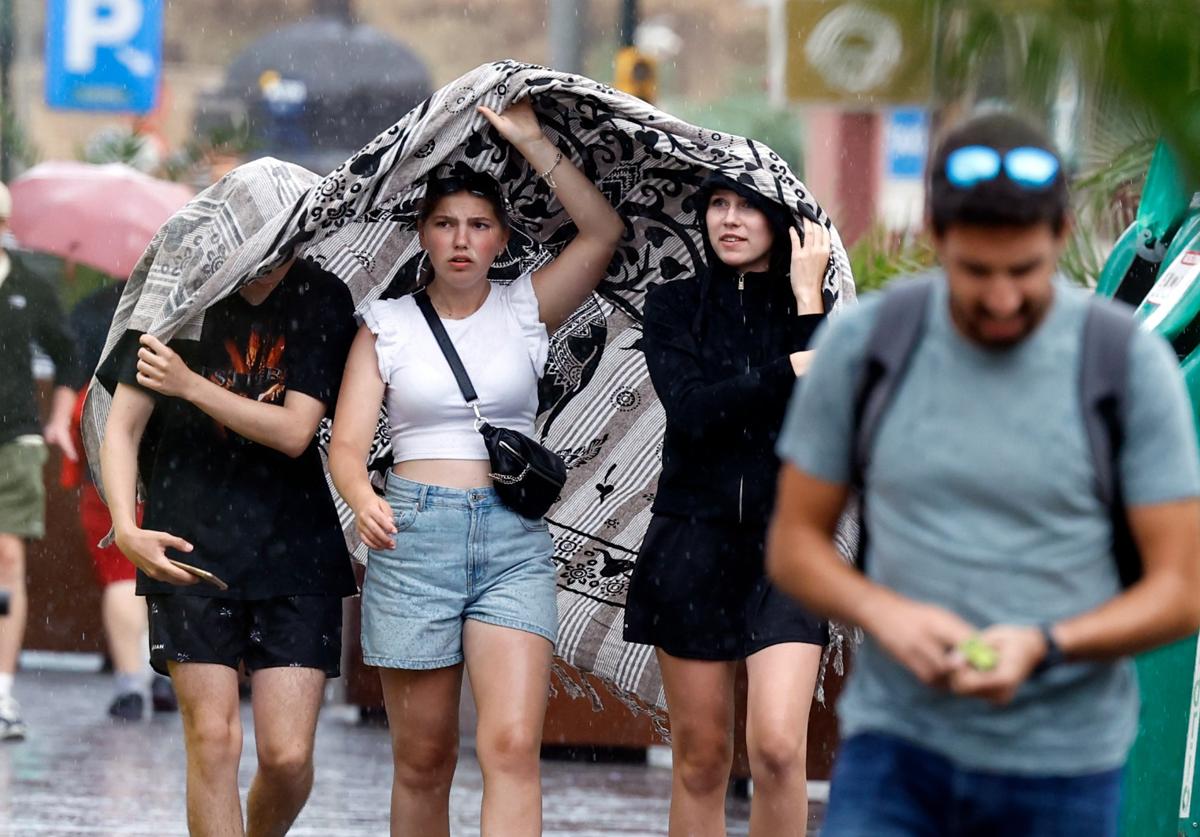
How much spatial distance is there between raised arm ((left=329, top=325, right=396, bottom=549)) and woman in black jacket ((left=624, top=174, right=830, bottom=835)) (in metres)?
0.70

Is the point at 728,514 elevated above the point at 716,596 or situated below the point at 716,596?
above

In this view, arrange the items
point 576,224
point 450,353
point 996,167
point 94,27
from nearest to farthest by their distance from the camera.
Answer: point 996,167 → point 450,353 → point 576,224 → point 94,27

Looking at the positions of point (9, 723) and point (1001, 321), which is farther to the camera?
point (9, 723)

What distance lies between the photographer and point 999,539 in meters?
3.02

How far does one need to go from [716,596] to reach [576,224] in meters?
1.08

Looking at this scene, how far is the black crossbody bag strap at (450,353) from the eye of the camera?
5.27m

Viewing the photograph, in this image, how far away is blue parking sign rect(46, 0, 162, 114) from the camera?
22.2 meters

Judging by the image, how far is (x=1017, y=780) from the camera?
3.05 metres

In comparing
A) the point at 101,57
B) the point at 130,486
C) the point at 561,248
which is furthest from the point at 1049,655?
the point at 101,57

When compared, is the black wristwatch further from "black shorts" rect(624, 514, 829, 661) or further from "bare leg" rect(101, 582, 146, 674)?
"bare leg" rect(101, 582, 146, 674)

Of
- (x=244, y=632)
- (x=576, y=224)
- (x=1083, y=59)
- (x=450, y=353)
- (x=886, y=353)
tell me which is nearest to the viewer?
(x=1083, y=59)

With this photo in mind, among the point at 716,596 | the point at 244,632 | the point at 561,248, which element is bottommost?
the point at 244,632

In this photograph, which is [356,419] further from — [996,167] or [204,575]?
[996,167]

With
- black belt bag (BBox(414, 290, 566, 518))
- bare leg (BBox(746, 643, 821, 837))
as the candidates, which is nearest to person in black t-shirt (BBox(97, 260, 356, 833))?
black belt bag (BBox(414, 290, 566, 518))
